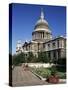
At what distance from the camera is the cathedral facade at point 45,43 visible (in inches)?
84.4

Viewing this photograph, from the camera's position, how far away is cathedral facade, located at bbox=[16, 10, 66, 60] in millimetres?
2143

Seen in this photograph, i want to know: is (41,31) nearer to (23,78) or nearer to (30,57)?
(30,57)

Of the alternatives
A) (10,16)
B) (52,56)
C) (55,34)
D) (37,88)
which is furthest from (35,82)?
(10,16)

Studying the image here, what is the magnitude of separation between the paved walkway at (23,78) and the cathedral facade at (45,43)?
6.4 inches

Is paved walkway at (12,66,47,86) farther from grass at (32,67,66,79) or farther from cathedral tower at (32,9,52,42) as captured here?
cathedral tower at (32,9,52,42)

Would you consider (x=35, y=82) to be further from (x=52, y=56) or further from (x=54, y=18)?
(x=54, y=18)

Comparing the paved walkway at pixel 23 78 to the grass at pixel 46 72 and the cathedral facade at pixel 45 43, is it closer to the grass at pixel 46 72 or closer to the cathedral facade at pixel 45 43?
the grass at pixel 46 72

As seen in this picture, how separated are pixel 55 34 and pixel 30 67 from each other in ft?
1.17

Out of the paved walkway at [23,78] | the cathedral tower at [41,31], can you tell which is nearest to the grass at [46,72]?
the paved walkway at [23,78]

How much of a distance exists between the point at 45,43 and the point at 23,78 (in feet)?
1.15

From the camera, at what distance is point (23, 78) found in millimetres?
2084

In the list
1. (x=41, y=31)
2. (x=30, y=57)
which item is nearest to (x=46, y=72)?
(x=30, y=57)

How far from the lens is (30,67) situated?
2123 mm

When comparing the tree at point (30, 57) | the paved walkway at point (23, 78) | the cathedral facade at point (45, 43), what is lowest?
the paved walkway at point (23, 78)
